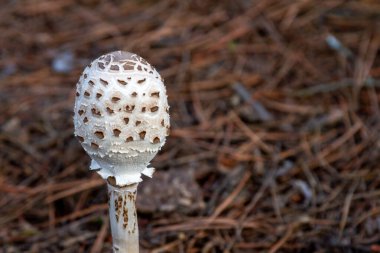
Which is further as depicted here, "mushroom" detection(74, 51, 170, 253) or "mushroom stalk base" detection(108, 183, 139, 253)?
"mushroom stalk base" detection(108, 183, 139, 253)

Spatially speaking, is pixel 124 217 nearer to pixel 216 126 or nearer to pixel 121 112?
pixel 121 112

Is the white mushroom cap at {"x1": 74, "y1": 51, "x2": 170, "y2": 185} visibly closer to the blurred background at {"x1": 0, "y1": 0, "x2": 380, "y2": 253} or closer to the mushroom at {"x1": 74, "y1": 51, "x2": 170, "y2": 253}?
the mushroom at {"x1": 74, "y1": 51, "x2": 170, "y2": 253}

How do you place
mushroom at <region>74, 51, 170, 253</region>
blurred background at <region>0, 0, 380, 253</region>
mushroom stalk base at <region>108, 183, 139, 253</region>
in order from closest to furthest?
1. mushroom at <region>74, 51, 170, 253</region>
2. mushroom stalk base at <region>108, 183, 139, 253</region>
3. blurred background at <region>0, 0, 380, 253</region>

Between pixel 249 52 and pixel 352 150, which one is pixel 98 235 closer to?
pixel 352 150

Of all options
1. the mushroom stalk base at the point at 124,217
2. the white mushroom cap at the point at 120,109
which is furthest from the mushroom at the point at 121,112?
the mushroom stalk base at the point at 124,217

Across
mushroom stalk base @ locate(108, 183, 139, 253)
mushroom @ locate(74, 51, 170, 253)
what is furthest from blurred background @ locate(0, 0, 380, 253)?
mushroom @ locate(74, 51, 170, 253)

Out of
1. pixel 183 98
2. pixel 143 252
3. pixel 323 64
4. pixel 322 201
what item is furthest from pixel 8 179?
pixel 323 64

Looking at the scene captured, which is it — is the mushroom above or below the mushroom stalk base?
above

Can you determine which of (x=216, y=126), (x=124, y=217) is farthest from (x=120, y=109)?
(x=216, y=126)
